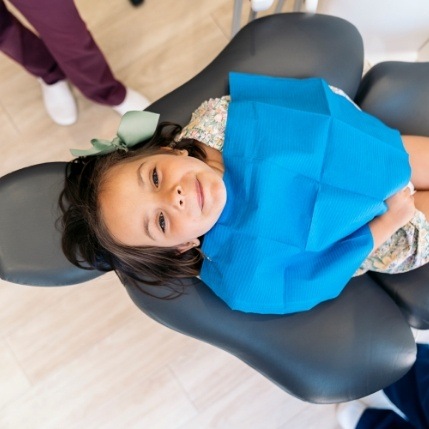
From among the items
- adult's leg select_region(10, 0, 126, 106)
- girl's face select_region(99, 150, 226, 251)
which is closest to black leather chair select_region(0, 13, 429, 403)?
girl's face select_region(99, 150, 226, 251)

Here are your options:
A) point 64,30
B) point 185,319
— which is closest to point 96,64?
point 64,30

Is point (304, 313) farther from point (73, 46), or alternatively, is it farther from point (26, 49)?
point (26, 49)

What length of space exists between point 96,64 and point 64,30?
0.19 m

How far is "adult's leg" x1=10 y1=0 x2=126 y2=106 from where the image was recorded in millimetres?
994

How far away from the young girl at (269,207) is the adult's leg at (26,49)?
0.49 metres

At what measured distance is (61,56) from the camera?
1180 mm

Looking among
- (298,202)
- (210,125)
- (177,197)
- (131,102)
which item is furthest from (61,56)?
(298,202)

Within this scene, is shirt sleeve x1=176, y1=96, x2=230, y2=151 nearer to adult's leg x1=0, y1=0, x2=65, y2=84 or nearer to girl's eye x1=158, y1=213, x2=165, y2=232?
girl's eye x1=158, y1=213, x2=165, y2=232

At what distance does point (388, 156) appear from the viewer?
3.02 feet

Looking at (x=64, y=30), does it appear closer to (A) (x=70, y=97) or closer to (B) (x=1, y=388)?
(A) (x=70, y=97)

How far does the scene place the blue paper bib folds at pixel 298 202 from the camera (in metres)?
0.91

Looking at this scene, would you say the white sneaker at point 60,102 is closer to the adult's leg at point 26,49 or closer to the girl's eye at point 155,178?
the adult's leg at point 26,49

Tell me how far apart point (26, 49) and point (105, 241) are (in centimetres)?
66

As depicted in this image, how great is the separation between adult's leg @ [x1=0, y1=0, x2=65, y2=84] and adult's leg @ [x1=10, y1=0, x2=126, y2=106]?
111 mm
